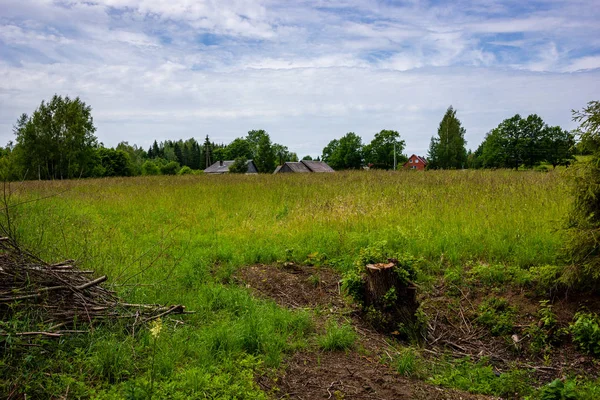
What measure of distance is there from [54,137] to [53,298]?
37470mm

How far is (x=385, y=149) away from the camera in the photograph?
231 ft

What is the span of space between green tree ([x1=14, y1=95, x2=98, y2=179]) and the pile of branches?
3359cm

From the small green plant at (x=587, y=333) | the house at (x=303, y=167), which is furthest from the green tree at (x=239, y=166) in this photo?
the small green plant at (x=587, y=333)

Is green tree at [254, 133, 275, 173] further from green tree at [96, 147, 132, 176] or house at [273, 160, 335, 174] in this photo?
green tree at [96, 147, 132, 176]

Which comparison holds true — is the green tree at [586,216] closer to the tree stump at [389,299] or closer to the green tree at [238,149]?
the tree stump at [389,299]

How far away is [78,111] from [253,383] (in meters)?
39.9

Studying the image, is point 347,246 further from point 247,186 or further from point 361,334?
point 247,186

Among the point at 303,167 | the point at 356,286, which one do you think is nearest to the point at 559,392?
the point at 356,286

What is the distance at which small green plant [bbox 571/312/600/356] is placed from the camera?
4.20 meters

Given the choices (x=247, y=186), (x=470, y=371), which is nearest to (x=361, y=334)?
(x=470, y=371)

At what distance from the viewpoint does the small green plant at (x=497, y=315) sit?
475 cm

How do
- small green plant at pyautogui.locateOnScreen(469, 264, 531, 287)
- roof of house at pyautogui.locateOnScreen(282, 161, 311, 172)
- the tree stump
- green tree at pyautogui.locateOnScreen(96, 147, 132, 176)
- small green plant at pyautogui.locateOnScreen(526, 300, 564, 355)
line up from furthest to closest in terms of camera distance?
roof of house at pyautogui.locateOnScreen(282, 161, 311, 172) < green tree at pyautogui.locateOnScreen(96, 147, 132, 176) < small green plant at pyautogui.locateOnScreen(469, 264, 531, 287) < the tree stump < small green plant at pyautogui.locateOnScreen(526, 300, 564, 355)

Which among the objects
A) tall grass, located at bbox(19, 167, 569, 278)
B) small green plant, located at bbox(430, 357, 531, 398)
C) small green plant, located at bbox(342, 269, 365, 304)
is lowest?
small green plant, located at bbox(430, 357, 531, 398)

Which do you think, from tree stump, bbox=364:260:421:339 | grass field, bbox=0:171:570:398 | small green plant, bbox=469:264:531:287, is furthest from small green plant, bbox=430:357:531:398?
small green plant, bbox=469:264:531:287
